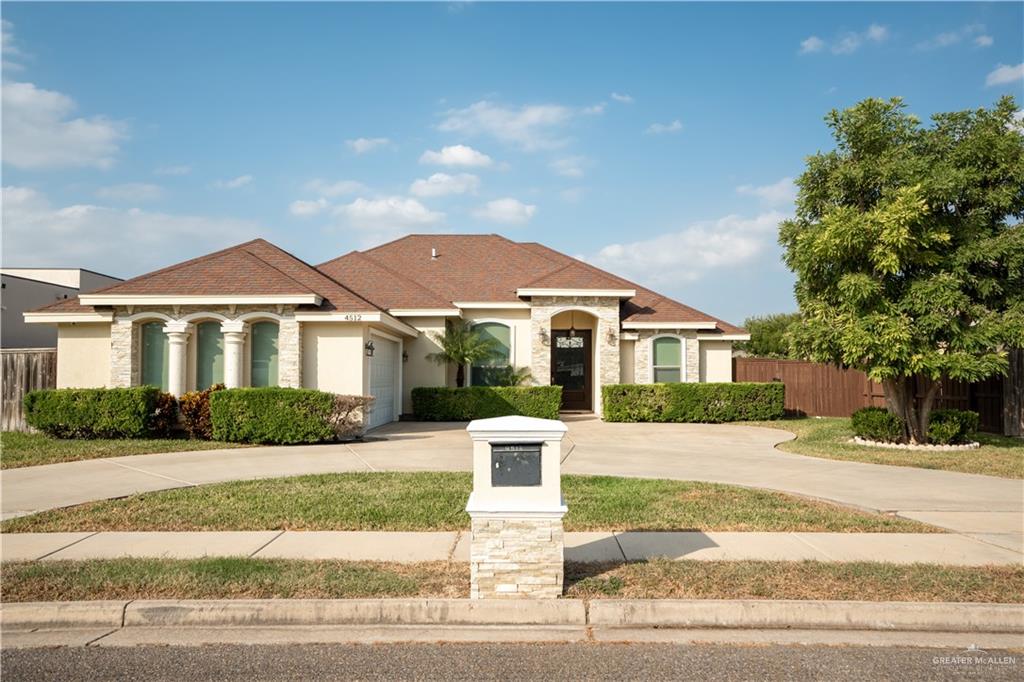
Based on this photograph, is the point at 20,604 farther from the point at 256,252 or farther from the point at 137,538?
the point at 256,252

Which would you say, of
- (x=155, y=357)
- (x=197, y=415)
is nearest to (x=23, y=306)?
(x=155, y=357)

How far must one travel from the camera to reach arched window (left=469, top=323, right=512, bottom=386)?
2275 centimetres

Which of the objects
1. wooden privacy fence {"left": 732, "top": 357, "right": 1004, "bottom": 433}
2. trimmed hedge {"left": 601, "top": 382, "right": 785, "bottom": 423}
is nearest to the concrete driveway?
trimmed hedge {"left": 601, "top": 382, "right": 785, "bottom": 423}

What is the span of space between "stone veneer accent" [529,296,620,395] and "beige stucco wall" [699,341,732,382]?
12.1 feet

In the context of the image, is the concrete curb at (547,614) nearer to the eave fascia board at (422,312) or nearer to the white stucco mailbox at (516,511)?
the white stucco mailbox at (516,511)

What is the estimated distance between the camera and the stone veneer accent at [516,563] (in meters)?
5.18

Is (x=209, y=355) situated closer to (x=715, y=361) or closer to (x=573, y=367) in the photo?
(x=573, y=367)

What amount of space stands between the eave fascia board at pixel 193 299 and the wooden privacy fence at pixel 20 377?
2259mm

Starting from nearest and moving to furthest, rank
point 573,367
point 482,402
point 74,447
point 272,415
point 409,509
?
point 409,509
point 74,447
point 272,415
point 482,402
point 573,367

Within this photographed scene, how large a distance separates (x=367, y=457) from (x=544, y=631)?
8310mm

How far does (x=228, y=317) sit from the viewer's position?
1644 cm

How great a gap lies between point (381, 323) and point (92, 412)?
269 inches

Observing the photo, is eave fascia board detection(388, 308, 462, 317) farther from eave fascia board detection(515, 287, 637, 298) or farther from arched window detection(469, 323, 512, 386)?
eave fascia board detection(515, 287, 637, 298)

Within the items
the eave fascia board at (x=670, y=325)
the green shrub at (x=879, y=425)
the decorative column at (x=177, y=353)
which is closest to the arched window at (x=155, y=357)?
the decorative column at (x=177, y=353)
